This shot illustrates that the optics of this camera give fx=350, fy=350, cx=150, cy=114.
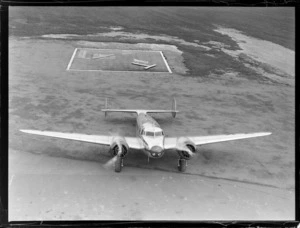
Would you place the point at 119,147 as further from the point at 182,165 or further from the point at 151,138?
the point at 182,165

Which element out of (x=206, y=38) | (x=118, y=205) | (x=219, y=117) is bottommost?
(x=118, y=205)

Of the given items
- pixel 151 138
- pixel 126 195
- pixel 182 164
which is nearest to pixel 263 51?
pixel 182 164

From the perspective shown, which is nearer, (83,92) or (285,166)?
(285,166)

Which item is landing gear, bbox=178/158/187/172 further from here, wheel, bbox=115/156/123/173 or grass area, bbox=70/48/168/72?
grass area, bbox=70/48/168/72

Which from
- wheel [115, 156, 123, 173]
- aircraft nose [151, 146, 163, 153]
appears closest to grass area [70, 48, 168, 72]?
wheel [115, 156, 123, 173]

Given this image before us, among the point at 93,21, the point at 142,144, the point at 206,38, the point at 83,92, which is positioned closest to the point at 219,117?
the point at 142,144

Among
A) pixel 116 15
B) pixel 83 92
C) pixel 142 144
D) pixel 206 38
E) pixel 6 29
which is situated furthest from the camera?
pixel 206 38

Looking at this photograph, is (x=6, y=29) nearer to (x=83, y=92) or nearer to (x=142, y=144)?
(x=142, y=144)
